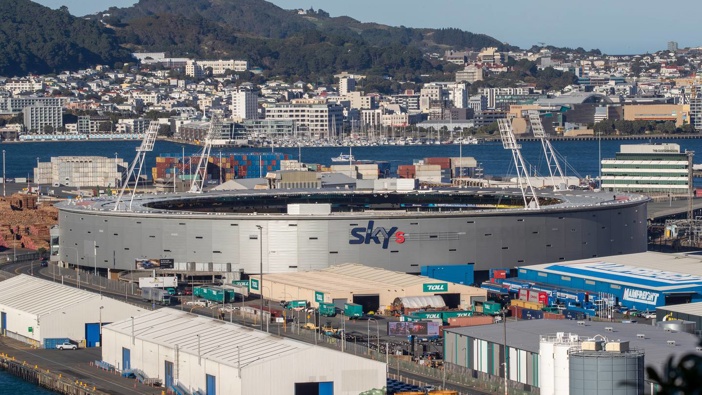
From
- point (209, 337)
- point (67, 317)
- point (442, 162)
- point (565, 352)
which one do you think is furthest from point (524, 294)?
point (442, 162)

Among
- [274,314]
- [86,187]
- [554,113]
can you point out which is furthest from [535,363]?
[554,113]

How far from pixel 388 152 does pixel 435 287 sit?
8894 cm

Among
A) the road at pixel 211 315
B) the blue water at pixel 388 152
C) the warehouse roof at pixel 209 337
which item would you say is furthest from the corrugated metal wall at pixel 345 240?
the blue water at pixel 388 152

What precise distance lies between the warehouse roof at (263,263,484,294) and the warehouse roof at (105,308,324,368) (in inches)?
226

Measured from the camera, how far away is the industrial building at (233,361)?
2098cm

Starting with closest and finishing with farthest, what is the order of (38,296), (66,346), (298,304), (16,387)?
1. (16,387)
2. (66,346)
3. (38,296)
4. (298,304)

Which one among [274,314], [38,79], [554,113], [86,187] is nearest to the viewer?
[274,314]

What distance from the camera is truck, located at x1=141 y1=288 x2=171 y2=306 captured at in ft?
103

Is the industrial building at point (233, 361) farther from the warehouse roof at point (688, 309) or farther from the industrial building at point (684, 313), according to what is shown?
the warehouse roof at point (688, 309)

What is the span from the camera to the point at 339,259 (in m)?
35.2

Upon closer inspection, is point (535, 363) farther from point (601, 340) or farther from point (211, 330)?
point (211, 330)

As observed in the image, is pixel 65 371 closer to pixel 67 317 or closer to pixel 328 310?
pixel 67 317

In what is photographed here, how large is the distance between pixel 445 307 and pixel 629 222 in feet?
32.5

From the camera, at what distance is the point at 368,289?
30625mm
